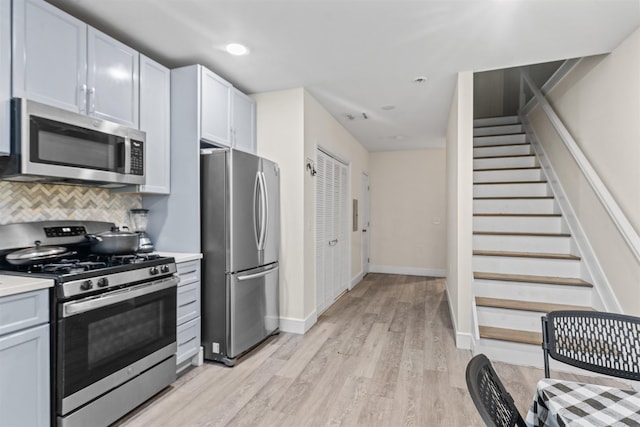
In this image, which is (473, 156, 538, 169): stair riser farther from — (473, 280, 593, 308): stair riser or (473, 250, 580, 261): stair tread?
(473, 280, 593, 308): stair riser

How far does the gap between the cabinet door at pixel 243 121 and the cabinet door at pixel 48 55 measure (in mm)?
1288

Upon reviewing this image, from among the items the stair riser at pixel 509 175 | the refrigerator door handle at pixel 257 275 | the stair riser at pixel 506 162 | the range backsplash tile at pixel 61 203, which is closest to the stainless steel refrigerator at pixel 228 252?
the refrigerator door handle at pixel 257 275

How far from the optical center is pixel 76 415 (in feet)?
5.59

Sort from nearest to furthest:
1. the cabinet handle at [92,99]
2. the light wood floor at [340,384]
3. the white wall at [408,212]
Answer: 1. the light wood floor at [340,384]
2. the cabinet handle at [92,99]
3. the white wall at [408,212]

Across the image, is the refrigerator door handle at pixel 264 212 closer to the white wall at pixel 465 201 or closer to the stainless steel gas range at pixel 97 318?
the stainless steel gas range at pixel 97 318

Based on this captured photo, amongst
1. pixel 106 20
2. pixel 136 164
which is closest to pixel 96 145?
pixel 136 164

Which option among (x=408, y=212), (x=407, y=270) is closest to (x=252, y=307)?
(x=407, y=270)

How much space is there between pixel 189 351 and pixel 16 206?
5.00 ft

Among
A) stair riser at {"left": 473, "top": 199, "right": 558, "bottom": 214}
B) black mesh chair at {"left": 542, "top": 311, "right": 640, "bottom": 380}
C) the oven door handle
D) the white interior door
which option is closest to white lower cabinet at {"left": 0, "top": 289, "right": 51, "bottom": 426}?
the oven door handle

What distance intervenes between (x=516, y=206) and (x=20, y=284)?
14.3 ft

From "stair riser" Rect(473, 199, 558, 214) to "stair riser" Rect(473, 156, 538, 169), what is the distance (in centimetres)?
76

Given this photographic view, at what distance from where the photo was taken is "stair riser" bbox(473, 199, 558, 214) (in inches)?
145

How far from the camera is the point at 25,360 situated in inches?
61.1

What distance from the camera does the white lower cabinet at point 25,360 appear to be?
1476mm
